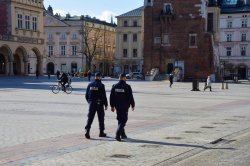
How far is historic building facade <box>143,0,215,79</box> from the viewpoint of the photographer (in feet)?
260

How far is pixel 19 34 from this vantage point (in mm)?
78938

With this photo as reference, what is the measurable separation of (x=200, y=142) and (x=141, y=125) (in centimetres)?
399

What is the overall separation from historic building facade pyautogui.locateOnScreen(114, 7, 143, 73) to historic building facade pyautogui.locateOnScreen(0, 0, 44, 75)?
31.0 m

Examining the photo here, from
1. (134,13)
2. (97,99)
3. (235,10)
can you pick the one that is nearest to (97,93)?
(97,99)

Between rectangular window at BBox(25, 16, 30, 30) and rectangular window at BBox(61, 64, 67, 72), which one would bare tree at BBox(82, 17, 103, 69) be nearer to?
rectangular window at BBox(61, 64, 67, 72)

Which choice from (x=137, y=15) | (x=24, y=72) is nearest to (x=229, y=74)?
(x=137, y=15)

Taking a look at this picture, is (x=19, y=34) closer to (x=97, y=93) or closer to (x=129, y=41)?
(x=129, y=41)

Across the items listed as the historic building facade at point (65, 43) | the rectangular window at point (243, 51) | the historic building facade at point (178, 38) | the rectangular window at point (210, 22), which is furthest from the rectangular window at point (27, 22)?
the rectangular window at point (243, 51)

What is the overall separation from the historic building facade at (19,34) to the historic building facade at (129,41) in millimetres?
30996

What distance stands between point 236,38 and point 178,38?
31193mm

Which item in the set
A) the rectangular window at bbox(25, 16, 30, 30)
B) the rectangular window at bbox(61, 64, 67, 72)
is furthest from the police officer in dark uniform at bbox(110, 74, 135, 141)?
the rectangular window at bbox(61, 64, 67, 72)

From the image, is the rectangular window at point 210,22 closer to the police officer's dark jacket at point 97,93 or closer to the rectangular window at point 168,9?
the rectangular window at point 168,9

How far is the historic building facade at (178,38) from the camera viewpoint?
3120 inches

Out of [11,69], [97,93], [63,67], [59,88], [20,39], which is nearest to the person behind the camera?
[97,93]
